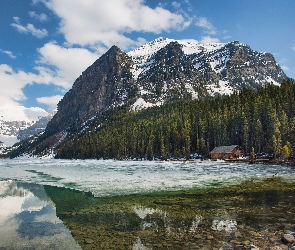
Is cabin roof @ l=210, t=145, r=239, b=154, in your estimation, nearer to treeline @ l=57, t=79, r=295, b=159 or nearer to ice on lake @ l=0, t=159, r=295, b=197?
treeline @ l=57, t=79, r=295, b=159

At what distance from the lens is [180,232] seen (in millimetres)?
15070

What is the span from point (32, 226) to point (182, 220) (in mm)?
10527

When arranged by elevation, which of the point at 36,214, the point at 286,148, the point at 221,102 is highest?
the point at 221,102

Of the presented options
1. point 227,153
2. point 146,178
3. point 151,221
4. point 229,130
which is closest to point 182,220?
point 151,221

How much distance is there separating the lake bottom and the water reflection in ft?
2.35

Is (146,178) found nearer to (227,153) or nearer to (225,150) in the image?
(227,153)

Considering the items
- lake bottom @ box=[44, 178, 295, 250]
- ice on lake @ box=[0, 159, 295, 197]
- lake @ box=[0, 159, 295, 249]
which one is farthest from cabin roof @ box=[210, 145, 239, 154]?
lake bottom @ box=[44, 178, 295, 250]

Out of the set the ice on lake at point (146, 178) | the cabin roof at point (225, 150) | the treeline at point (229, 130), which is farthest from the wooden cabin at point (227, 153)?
the ice on lake at point (146, 178)

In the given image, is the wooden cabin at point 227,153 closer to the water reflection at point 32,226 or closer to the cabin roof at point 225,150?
the cabin roof at point 225,150

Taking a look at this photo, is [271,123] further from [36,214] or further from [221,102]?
[36,214]

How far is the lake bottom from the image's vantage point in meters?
13.6

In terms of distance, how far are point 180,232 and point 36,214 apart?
1355 centimetres

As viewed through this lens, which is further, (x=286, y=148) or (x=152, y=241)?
(x=286, y=148)

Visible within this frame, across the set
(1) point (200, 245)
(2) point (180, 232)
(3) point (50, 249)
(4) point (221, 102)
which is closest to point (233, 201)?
(2) point (180, 232)
